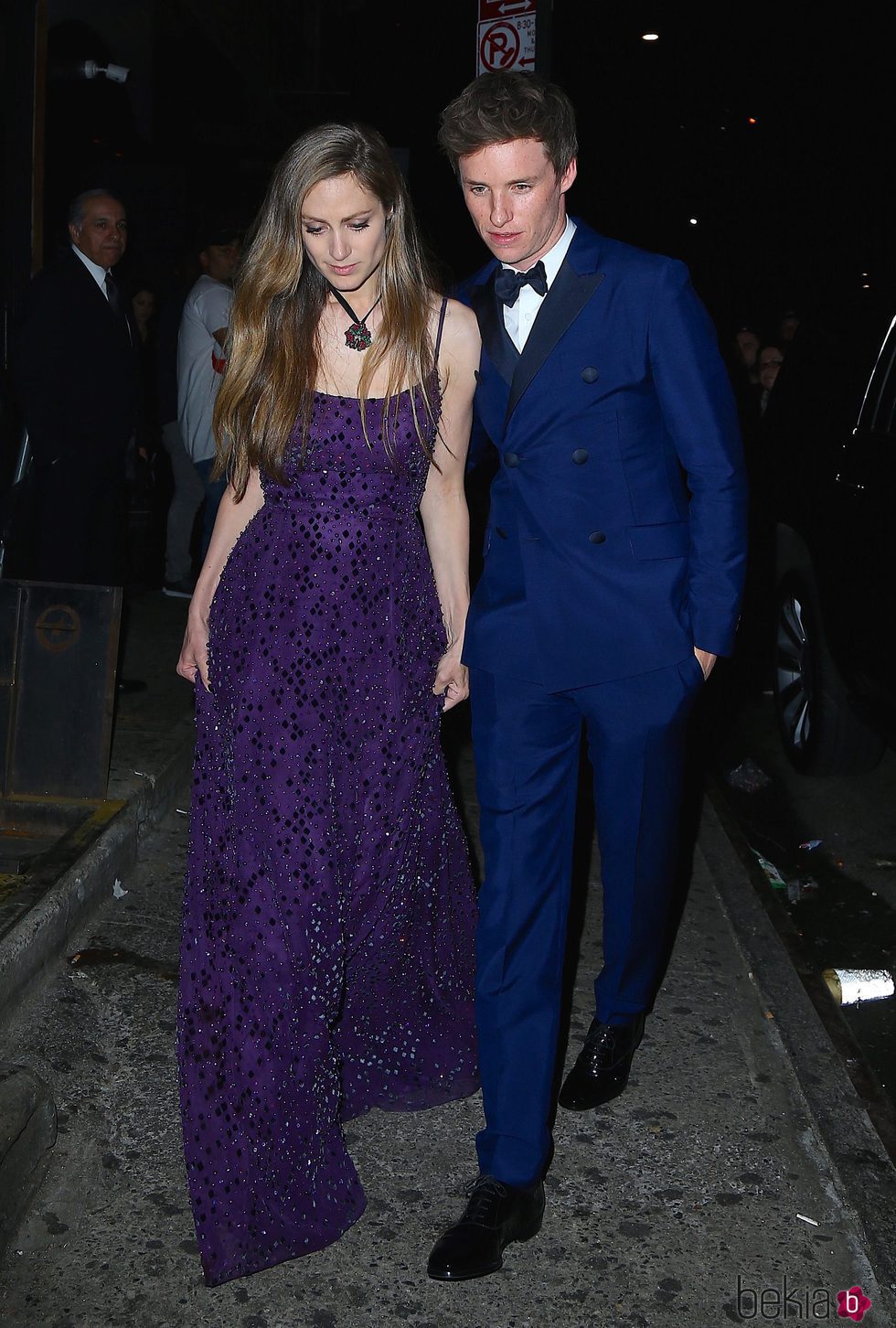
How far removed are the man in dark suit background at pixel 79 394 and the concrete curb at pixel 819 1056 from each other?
123 inches

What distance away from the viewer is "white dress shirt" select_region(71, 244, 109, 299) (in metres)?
6.22

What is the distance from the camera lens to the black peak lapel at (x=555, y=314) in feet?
9.07

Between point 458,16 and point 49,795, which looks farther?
point 458,16

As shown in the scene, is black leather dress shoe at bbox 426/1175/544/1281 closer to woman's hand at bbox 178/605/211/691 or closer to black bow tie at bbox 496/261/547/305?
woman's hand at bbox 178/605/211/691

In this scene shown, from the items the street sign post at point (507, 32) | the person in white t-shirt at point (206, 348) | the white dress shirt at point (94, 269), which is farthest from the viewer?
the street sign post at point (507, 32)


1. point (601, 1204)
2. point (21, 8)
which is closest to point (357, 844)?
point (601, 1204)

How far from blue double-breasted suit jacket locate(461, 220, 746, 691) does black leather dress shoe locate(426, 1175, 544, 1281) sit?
3.45ft

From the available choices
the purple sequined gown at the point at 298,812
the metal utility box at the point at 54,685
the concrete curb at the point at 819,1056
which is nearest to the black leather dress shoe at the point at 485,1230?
the purple sequined gown at the point at 298,812

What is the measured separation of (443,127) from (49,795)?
311 cm

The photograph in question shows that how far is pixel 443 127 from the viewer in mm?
2705

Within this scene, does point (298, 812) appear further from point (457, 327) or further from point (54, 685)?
point (54, 685)

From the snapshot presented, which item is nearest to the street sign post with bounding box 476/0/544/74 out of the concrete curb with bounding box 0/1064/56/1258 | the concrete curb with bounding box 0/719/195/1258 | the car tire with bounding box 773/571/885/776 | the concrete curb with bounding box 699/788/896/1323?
the car tire with bounding box 773/571/885/776

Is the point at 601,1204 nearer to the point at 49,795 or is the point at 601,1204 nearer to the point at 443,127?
the point at 443,127

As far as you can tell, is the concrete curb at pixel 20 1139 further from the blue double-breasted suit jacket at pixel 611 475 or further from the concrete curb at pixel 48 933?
the blue double-breasted suit jacket at pixel 611 475
